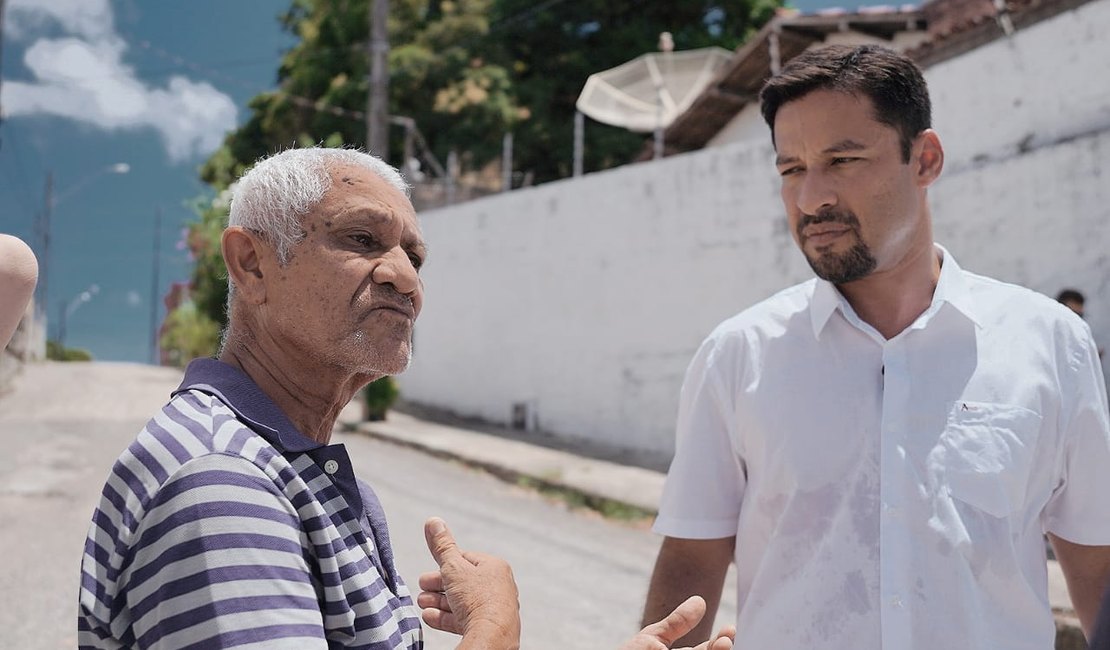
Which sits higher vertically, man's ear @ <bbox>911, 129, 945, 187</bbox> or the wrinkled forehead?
man's ear @ <bbox>911, 129, 945, 187</bbox>

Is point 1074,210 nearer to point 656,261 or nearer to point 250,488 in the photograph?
point 656,261

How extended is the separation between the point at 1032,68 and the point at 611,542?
4.63 m

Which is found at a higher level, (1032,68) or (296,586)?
(1032,68)

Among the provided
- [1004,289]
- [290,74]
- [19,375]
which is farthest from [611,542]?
[290,74]

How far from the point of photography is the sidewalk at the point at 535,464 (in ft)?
26.7

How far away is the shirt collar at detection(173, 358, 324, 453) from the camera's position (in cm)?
127

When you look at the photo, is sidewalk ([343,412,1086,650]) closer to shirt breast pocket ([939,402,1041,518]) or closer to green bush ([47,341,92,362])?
shirt breast pocket ([939,402,1041,518])

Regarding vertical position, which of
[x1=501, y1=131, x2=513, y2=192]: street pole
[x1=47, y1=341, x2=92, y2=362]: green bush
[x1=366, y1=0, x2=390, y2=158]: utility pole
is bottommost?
[x1=47, y1=341, x2=92, y2=362]: green bush

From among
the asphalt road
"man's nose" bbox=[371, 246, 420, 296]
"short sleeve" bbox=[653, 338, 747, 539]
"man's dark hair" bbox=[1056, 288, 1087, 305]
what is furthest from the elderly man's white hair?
"man's dark hair" bbox=[1056, 288, 1087, 305]

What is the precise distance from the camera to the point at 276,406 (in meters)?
1.38

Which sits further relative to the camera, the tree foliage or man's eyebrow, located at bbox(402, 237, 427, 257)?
the tree foliage

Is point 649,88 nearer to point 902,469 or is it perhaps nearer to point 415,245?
point 902,469

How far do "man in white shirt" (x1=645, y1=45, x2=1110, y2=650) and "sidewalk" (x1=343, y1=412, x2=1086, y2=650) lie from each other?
13.0 ft

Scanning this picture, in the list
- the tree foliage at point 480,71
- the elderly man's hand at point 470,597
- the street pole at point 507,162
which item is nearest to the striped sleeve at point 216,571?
the elderly man's hand at point 470,597
